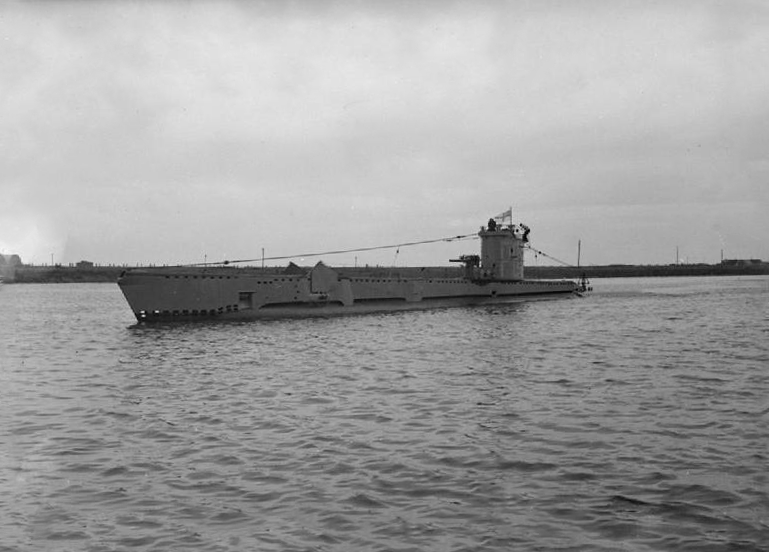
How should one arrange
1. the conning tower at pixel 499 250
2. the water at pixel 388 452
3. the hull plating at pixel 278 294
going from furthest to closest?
the conning tower at pixel 499 250 → the hull plating at pixel 278 294 → the water at pixel 388 452

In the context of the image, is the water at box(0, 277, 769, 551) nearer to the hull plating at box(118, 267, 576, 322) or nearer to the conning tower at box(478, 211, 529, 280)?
the hull plating at box(118, 267, 576, 322)

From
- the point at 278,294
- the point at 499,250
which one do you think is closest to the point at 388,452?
the point at 278,294

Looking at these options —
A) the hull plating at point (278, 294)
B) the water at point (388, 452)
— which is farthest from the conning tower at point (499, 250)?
the water at point (388, 452)

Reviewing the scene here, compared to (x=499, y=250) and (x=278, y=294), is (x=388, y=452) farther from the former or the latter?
(x=499, y=250)

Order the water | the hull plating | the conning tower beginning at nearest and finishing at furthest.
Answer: the water
the hull plating
the conning tower

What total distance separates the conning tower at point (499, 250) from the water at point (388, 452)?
104ft

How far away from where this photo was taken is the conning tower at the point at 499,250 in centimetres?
5475

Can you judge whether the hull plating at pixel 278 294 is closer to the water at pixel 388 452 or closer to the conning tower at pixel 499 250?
the conning tower at pixel 499 250

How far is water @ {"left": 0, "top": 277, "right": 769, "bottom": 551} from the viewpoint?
7.57 metres

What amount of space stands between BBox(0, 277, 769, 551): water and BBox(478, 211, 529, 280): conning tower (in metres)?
31.8

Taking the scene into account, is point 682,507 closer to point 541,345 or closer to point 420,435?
point 420,435

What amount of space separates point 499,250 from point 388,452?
45291 millimetres

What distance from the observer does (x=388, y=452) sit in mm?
10656

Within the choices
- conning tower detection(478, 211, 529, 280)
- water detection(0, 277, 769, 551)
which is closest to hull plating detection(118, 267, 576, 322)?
conning tower detection(478, 211, 529, 280)
